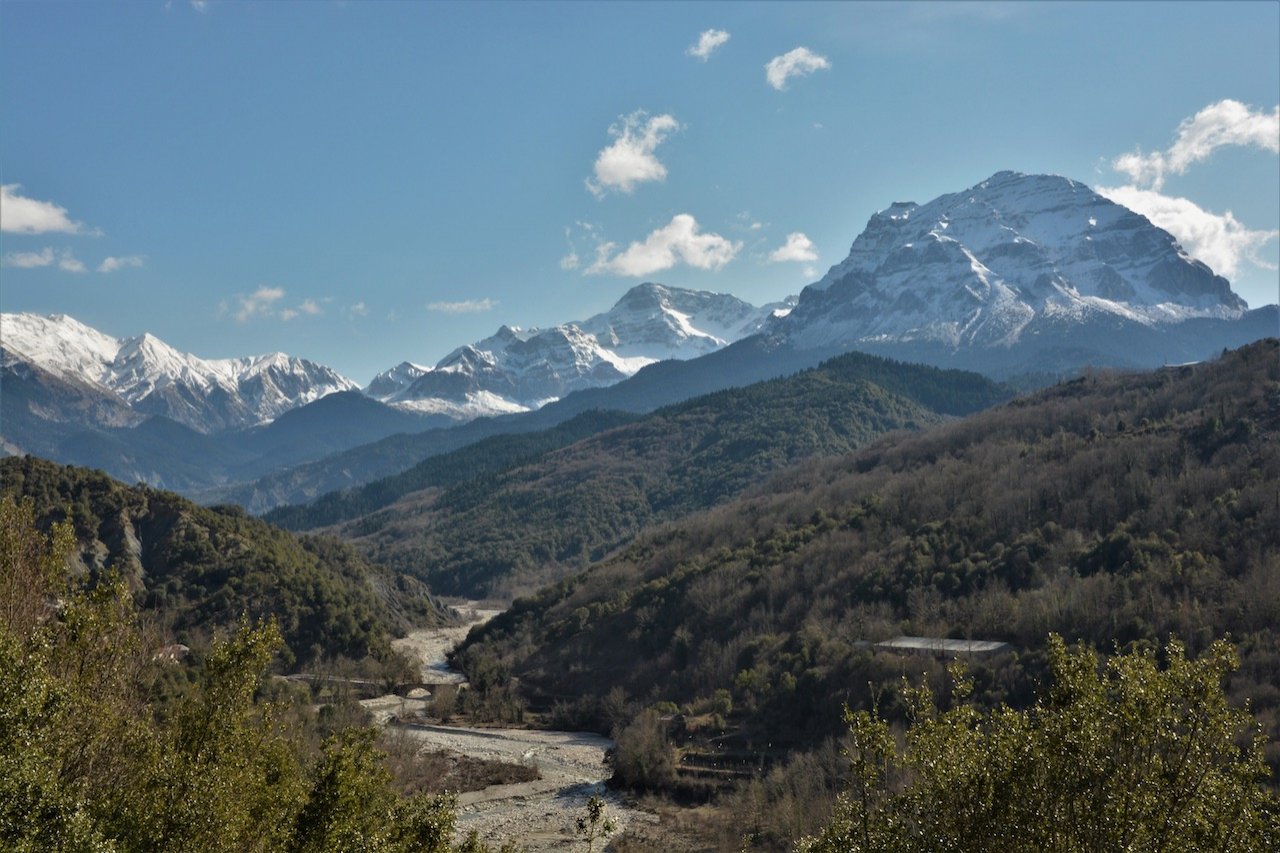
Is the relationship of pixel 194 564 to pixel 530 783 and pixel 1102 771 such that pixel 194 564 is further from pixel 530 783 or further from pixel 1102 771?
pixel 1102 771

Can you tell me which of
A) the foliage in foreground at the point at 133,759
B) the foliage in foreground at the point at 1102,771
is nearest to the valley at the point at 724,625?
the foliage in foreground at the point at 133,759

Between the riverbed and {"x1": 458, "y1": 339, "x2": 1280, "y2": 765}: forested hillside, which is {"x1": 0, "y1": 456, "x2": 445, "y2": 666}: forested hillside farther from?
{"x1": 458, "y1": 339, "x2": 1280, "y2": 765}: forested hillside

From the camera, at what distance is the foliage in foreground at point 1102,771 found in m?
17.8

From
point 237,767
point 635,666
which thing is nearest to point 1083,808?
point 237,767

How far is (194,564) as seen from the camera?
350 feet

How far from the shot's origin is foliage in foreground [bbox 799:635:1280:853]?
17844 mm

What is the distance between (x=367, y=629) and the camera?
11644cm

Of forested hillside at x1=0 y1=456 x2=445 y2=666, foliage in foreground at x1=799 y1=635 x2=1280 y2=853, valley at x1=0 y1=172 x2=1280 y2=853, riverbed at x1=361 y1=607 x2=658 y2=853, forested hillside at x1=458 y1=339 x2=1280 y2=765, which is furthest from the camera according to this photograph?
forested hillside at x1=0 y1=456 x2=445 y2=666

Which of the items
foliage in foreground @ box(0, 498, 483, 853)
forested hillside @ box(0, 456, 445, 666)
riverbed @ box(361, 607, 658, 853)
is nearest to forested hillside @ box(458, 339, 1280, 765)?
riverbed @ box(361, 607, 658, 853)

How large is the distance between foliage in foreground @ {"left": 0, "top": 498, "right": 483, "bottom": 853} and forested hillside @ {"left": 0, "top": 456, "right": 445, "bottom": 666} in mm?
72516

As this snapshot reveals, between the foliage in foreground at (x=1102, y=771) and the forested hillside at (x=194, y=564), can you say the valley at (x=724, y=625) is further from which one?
the foliage in foreground at (x=1102, y=771)

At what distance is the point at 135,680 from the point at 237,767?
12.3 meters

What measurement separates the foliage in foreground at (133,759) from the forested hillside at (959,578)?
164ft

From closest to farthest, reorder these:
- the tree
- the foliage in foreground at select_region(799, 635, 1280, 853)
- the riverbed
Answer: the foliage in foreground at select_region(799, 635, 1280, 853) → the tree → the riverbed
